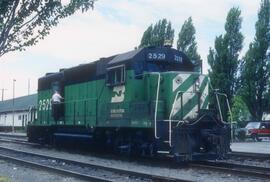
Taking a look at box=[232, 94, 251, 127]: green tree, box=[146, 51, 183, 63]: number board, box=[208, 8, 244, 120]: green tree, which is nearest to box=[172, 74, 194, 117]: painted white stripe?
box=[146, 51, 183, 63]: number board

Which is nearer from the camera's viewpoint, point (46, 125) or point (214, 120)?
point (214, 120)

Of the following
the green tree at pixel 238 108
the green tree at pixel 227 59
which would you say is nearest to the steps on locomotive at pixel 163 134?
the green tree at pixel 227 59

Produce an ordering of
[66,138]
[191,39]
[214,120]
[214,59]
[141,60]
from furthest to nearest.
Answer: [191,39] < [214,59] < [66,138] < [141,60] < [214,120]

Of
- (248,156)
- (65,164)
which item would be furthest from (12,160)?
(248,156)

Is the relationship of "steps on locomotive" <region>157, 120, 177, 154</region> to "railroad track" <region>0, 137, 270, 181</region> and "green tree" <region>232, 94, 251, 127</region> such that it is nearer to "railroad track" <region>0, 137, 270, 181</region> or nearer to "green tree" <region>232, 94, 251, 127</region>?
"railroad track" <region>0, 137, 270, 181</region>

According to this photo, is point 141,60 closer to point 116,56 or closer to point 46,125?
point 116,56

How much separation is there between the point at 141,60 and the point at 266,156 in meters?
5.48

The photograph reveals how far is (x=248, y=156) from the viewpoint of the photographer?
16203 millimetres

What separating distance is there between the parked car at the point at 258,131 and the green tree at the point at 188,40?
10.5 m

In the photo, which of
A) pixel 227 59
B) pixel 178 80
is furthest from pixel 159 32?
pixel 178 80

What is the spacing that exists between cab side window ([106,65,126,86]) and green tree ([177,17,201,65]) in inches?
1168

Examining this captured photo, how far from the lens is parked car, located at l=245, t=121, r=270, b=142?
3684cm

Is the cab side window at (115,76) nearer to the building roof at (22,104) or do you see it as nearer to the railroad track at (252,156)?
the railroad track at (252,156)

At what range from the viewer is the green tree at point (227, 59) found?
135ft
